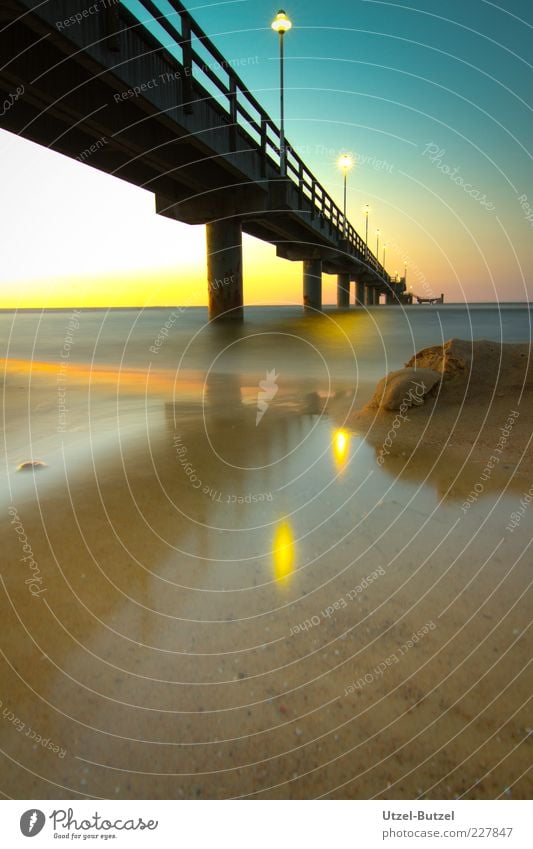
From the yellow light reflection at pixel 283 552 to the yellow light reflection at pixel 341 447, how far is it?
1329 millimetres

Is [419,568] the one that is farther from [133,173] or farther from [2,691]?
[133,173]

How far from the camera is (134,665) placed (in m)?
2.21

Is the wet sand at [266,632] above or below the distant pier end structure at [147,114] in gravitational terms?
below

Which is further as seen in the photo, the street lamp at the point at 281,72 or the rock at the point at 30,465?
the street lamp at the point at 281,72

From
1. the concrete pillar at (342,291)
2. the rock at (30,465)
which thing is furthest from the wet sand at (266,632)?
the concrete pillar at (342,291)

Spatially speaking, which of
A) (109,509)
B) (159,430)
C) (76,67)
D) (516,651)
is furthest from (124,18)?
(516,651)

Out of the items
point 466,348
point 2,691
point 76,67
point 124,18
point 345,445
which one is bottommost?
point 2,691

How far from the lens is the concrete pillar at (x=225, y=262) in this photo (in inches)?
942

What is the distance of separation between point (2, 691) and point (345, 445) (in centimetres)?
381

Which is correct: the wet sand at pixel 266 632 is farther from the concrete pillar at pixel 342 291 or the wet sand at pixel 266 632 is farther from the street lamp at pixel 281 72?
the concrete pillar at pixel 342 291

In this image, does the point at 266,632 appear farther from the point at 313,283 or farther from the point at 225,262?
the point at 313,283

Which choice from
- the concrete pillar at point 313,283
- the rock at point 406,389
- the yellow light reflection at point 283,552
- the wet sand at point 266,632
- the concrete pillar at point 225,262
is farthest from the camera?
the concrete pillar at point 313,283

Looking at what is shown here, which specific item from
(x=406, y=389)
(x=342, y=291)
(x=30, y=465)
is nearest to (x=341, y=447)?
(x=406, y=389)

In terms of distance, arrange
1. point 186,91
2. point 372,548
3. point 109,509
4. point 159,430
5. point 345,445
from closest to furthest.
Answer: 1. point 372,548
2. point 109,509
3. point 345,445
4. point 159,430
5. point 186,91
